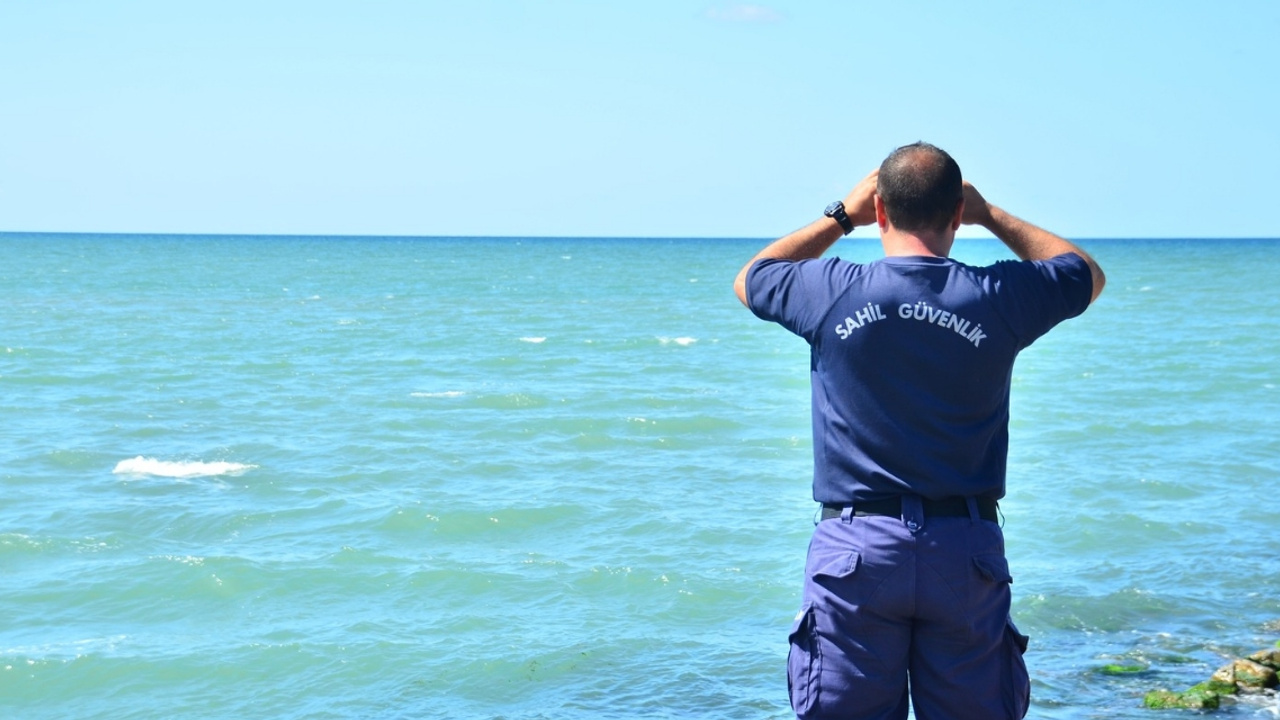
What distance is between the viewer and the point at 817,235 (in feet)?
12.1

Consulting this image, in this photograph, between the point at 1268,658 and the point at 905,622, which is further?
the point at 1268,658

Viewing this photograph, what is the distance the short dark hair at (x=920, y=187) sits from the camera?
11.1ft

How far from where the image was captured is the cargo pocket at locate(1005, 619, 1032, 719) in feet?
11.3

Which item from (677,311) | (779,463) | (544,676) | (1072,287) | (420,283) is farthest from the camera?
(420,283)

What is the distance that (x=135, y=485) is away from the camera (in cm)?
1384

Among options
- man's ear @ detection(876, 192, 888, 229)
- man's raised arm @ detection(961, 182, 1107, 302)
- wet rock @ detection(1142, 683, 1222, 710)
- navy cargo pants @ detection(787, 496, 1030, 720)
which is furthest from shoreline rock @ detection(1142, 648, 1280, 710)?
man's ear @ detection(876, 192, 888, 229)

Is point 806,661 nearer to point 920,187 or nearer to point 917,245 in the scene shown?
point 917,245

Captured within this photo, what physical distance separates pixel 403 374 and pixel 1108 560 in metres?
15.8

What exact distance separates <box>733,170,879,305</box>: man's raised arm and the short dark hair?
155 millimetres

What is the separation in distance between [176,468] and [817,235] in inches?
490

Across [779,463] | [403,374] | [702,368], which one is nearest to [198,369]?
[403,374]

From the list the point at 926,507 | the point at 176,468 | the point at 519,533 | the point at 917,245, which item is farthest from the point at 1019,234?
the point at 176,468

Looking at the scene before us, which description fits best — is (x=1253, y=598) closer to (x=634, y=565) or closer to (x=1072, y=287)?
(x=634, y=565)

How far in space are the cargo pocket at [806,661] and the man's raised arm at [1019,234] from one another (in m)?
1.12
